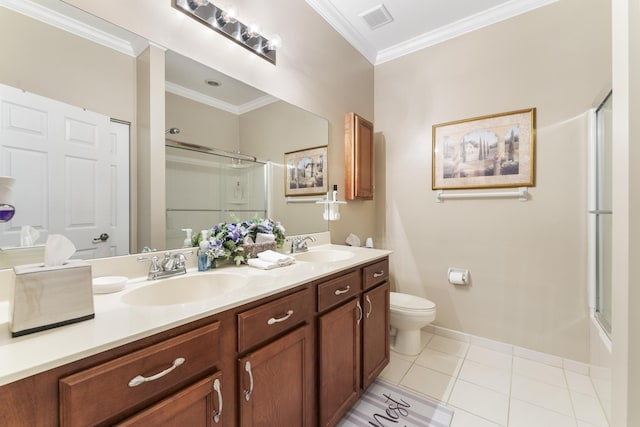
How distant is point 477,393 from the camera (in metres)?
1.72

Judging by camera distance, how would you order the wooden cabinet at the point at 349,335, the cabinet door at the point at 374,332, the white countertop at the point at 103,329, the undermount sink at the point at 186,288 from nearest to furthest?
the white countertop at the point at 103,329
the undermount sink at the point at 186,288
the wooden cabinet at the point at 349,335
the cabinet door at the point at 374,332

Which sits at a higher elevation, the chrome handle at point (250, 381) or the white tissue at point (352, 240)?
the white tissue at point (352, 240)

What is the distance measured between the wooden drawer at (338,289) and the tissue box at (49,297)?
2.75 ft

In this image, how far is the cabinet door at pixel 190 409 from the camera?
2.20ft

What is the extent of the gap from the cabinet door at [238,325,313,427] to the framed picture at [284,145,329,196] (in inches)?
42.2

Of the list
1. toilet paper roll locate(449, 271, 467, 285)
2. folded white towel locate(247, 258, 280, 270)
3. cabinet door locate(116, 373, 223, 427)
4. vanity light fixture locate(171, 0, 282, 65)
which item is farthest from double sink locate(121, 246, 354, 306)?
toilet paper roll locate(449, 271, 467, 285)

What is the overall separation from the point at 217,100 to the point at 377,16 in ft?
5.34

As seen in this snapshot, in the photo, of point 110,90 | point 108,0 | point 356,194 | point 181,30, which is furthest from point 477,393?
point 108,0

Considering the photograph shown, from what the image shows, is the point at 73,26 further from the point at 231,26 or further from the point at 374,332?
the point at 374,332

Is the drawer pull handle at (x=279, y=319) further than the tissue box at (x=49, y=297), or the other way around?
the drawer pull handle at (x=279, y=319)

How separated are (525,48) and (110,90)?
275cm

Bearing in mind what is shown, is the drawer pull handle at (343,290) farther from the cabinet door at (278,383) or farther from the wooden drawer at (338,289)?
the cabinet door at (278,383)

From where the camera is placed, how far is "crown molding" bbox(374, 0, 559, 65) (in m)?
2.07

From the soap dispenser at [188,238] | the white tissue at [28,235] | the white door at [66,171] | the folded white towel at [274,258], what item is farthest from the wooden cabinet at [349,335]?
the white tissue at [28,235]
